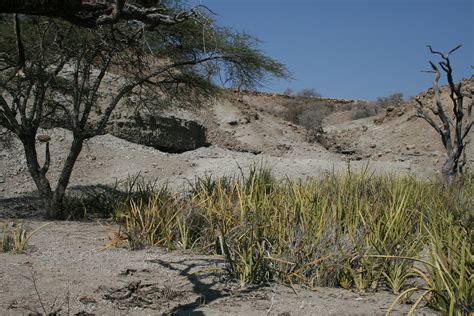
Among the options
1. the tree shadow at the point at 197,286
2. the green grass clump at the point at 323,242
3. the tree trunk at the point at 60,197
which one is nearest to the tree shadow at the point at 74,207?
the tree trunk at the point at 60,197

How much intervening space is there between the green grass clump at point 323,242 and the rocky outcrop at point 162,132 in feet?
35.4

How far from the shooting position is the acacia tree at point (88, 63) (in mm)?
9453

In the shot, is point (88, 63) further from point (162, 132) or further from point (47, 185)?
point (162, 132)

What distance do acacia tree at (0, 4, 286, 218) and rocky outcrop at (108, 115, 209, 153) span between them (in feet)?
20.2

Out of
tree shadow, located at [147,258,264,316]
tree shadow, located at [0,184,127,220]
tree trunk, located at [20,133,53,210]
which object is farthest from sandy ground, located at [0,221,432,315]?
tree shadow, located at [0,184,127,220]

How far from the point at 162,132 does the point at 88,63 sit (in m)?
9.37

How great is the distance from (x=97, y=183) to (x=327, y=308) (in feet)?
35.8

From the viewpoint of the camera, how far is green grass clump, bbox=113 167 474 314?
15.8ft

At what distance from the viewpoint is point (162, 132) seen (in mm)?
19469

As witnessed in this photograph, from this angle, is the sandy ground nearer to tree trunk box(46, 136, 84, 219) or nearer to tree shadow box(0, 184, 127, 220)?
tree trunk box(46, 136, 84, 219)

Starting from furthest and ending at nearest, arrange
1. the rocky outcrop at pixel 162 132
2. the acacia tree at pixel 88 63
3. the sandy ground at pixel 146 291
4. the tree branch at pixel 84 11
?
1. the rocky outcrop at pixel 162 132
2. the acacia tree at pixel 88 63
3. the sandy ground at pixel 146 291
4. the tree branch at pixel 84 11

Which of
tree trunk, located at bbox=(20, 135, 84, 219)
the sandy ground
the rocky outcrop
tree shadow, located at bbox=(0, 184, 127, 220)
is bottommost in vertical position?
the sandy ground

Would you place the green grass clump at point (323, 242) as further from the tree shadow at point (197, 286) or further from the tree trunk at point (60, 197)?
the tree trunk at point (60, 197)

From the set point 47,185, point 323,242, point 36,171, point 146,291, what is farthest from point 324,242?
point 36,171
